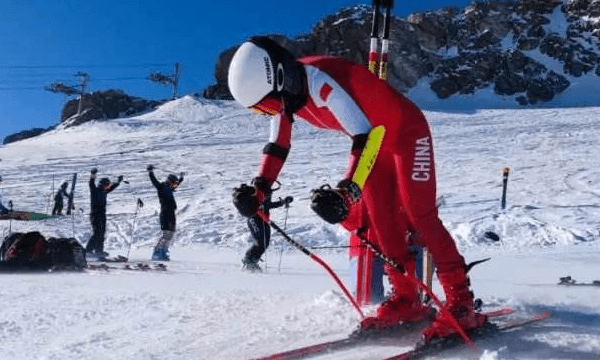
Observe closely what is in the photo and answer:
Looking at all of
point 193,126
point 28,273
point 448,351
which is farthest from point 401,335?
point 193,126

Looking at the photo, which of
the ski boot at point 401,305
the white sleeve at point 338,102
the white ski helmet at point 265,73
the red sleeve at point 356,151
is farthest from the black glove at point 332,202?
the ski boot at point 401,305

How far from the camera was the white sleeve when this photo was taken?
3145mm

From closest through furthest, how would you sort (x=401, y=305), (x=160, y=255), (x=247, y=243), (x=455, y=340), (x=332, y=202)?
(x=332, y=202)
(x=455, y=340)
(x=401, y=305)
(x=160, y=255)
(x=247, y=243)

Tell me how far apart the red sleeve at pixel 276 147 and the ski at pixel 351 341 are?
0.95 m

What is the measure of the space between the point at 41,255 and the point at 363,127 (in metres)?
5.53

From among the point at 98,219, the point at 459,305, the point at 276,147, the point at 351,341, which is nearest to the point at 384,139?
the point at 276,147

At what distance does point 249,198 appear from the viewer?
3.26 metres

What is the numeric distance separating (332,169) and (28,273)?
15.9m

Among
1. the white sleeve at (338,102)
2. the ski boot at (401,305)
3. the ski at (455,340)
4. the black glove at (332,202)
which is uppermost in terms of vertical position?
the white sleeve at (338,102)

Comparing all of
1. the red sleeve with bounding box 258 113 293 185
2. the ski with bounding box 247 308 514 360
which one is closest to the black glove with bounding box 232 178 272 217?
the red sleeve with bounding box 258 113 293 185

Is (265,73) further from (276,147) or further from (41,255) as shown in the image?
(41,255)

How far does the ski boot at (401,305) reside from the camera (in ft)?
11.7

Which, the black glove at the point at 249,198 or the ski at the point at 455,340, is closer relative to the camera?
the ski at the point at 455,340

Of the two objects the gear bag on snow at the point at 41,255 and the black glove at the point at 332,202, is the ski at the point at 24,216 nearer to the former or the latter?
the gear bag on snow at the point at 41,255
